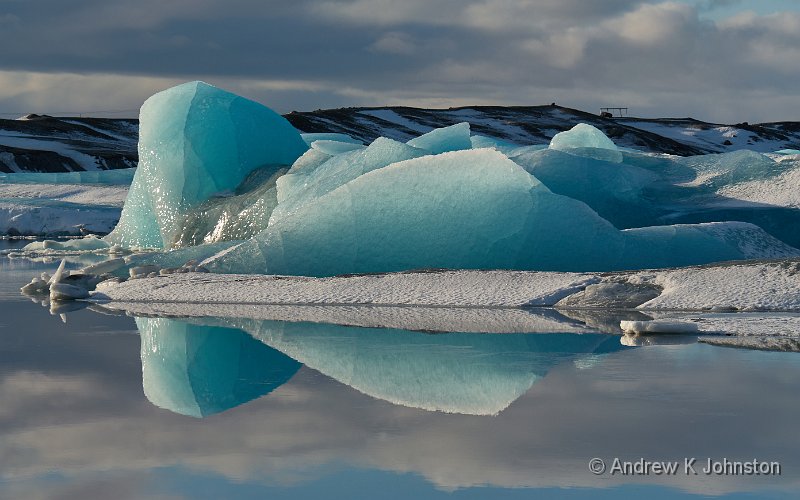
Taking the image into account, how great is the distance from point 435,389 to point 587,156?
7777 mm

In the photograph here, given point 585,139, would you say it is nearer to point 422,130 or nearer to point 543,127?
point 422,130

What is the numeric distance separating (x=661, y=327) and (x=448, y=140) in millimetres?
6535

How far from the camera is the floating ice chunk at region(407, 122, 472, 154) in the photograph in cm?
1191

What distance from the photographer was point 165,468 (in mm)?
3018

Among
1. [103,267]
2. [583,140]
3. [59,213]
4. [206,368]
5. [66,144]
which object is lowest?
[66,144]

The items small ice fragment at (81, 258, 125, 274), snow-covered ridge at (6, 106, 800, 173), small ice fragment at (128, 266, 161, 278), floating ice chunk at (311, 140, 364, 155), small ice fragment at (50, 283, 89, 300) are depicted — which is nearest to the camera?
small ice fragment at (50, 283, 89, 300)

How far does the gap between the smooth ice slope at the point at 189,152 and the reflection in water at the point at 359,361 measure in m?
6.90

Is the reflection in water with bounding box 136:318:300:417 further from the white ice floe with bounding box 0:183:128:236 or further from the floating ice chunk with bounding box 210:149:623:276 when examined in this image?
the white ice floe with bounding box 0:183:128:236

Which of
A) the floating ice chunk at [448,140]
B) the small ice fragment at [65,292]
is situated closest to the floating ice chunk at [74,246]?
the floating ice chunk at [448,140]

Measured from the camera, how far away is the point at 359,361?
16.0ft

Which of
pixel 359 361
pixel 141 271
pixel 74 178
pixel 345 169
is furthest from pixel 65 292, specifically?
pixel 74 178

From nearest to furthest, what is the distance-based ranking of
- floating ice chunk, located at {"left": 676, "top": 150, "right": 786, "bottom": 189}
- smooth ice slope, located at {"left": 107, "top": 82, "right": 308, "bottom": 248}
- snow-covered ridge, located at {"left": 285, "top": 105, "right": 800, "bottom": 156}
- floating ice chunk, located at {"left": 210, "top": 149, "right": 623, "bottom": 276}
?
floating ice chunk, located at {"left": 210, "top": 149, "right": 623, "bottom": 276} < floating ice chunk, located at {"left": 676, "top": 150, "right": 786, "bottom": 189} < smooth ice slope, located at {"left": 107, "top": 82, "right": 308, "bottom": 248} < snow-covered ridge, located at {"left": 285, "top": 105, "right": 800, "bottom": 156}

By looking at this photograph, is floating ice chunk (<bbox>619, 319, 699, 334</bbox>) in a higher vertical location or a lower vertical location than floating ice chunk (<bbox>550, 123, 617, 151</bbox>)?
lower

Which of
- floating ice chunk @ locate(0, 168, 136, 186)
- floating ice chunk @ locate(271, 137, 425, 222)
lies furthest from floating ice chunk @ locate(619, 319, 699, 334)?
floating ice chunk @ locate(0, 168, 136, 186)
